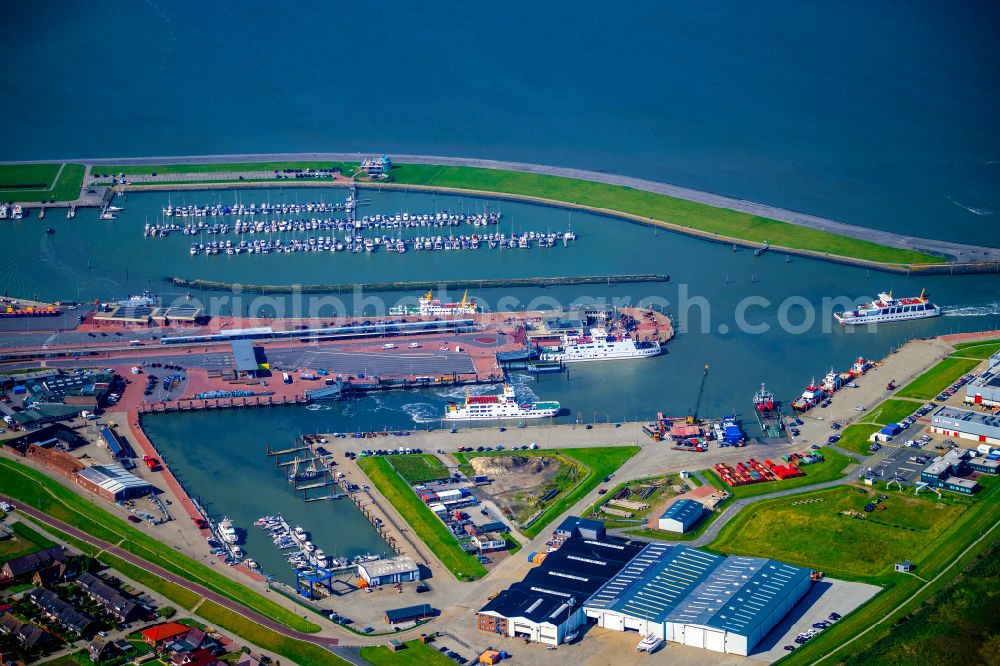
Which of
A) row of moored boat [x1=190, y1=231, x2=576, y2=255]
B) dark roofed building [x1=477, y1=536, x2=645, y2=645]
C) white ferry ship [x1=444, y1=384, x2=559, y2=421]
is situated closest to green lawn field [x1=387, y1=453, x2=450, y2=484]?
white ferry ship [x1=444, y1=384, x2=559, y2=421]

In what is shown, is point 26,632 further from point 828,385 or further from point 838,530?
point 828,385

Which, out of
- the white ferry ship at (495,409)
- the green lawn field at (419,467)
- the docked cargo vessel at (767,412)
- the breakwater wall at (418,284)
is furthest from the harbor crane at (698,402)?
the breakwater wall at (418,284)

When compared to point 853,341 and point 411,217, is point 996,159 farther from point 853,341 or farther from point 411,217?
point 411,217

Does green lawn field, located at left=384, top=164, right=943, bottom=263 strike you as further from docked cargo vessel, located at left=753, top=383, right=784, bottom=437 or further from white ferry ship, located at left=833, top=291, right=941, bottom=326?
docked cargo vessel, located at left=753, top=383, right=784, bottom=437

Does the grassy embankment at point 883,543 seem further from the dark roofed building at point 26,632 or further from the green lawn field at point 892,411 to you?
the dark roofed building at point 26,632

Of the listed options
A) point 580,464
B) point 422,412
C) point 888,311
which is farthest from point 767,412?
point 422,412

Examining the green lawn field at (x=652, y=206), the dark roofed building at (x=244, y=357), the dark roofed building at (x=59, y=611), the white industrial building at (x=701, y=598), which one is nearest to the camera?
the white industrial building at (x=701, y=598)
